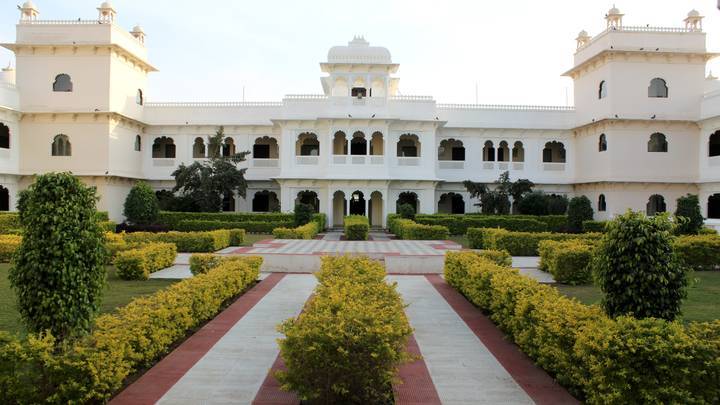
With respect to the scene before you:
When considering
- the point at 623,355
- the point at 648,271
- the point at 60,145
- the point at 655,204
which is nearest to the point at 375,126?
the point at 655,204

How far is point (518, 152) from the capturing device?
36.8m

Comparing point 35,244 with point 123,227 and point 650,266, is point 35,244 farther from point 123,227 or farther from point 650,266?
point 123,227

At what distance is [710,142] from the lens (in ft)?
101

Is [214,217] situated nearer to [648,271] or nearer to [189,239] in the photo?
[189,239]

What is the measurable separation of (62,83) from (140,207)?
32.5ft

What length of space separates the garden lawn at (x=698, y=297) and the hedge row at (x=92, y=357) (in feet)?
24.0

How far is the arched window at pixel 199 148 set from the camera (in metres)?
36.2

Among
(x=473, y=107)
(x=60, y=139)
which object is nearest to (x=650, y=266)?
(x=473, y=107)

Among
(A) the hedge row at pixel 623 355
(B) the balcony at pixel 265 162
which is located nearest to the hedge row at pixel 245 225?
(B) the balcony at pixel 265 162

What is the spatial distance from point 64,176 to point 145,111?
30768mm

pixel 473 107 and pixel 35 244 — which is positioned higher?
pixel 473 107

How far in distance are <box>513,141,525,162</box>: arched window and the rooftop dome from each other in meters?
10.2

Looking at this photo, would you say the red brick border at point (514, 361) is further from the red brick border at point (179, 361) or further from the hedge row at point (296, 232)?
the hedge row at point (296, 232)

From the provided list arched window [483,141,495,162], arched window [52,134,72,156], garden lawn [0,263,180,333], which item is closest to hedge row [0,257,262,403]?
garden lawn [0,263,180,333]
